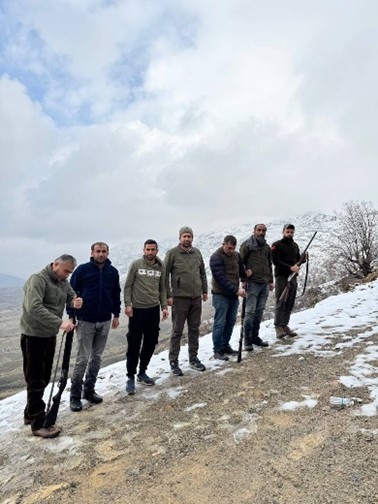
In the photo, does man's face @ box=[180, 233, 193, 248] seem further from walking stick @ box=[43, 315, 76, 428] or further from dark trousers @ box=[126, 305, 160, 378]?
walking stick @ box=[43, 315, 76, 428]

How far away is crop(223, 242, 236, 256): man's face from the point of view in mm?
8427

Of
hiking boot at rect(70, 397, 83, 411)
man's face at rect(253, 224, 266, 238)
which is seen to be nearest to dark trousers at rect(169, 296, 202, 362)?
hiking boot at rect(70, 397, 83, 411)

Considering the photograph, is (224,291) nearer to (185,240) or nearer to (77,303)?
(185,240)

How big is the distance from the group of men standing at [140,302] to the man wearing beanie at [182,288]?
0.02m

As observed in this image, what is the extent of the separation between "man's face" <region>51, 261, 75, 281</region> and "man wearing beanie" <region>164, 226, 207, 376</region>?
2.43 metres

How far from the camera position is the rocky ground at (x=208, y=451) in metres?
3.80

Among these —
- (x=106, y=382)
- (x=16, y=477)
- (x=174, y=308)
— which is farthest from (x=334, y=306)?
(x=16, y=477)

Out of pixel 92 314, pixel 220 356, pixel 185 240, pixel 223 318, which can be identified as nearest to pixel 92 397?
pixel 92 314

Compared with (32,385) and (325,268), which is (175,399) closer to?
(32,385)

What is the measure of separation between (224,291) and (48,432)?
15.1 feet

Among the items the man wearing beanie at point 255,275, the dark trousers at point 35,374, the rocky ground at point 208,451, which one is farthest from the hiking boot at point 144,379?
the man wearing beanie at point 255,275

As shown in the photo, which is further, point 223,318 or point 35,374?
point 223,318

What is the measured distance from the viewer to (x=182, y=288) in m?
7.83

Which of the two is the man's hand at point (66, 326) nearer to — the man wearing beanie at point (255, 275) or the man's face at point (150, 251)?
the man's face at point (150, 251)
